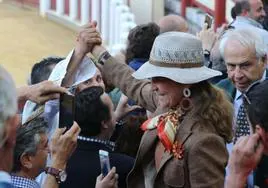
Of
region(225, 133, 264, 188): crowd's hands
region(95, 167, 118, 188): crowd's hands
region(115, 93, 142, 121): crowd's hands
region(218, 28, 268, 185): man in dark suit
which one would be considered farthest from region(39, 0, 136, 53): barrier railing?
region(225, 133, 264, 188): crowd's hands

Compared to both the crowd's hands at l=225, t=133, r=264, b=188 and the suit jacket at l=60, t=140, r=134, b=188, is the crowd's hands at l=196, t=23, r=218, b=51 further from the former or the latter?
the crowd's hands at l=225, t=133, r=264, b=188

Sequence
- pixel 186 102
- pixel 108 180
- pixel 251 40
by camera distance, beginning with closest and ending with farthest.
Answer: pixel 186 102, pixel 108 180, pixel 251 40

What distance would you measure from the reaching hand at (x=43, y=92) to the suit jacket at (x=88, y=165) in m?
0.27

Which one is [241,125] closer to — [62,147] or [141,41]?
[62,147]

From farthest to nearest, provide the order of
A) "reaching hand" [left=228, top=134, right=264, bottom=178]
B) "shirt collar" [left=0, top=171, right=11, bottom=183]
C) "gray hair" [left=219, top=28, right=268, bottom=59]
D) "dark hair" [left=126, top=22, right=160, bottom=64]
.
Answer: "dark hair" [left=126, top=22, right=160, bottom=64] < "gray hair" [left=219, top=28, right=268, bottom=59] < "reaching hand" [left=228, top=134, right=264, bottom=178] < "shirt collar" [left=0, top=171, right=11, bottom=183]

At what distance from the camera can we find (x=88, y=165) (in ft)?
11.4

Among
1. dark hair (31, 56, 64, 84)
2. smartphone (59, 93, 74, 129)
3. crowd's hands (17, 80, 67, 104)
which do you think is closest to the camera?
smartphone (59, 93, 74, 129)

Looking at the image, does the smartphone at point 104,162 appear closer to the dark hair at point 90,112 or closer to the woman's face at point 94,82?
the dark hair at point 90,112

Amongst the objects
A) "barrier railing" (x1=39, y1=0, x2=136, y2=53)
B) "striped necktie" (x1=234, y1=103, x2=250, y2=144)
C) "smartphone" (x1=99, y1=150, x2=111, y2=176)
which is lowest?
"barrier railing" (x1=39, y1=0, x2=136, y2=53)

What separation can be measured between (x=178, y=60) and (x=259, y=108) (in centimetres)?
66

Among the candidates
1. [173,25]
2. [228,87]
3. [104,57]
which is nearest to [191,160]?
[104,57]

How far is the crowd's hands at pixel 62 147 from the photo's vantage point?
10.3ft

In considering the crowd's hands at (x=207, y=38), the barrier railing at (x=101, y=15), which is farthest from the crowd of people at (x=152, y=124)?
the barrier railing at (x=101, y=15)

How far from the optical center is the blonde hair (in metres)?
3.09
